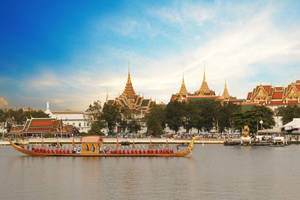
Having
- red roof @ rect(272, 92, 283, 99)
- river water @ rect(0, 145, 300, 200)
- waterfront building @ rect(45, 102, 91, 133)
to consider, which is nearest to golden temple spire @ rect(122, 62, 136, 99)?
waterfront building @ rect(45, 102, 91, 133)

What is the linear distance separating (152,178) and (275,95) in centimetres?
12106

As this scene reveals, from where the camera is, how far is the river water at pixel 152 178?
2984 centimetres

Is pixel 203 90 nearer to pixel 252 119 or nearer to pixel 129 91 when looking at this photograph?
pixel 129 91

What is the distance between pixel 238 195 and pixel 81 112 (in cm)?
15579

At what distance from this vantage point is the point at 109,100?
154500 millimetres

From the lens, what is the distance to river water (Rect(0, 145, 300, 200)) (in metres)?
29.8

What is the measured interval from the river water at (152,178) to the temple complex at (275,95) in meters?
96.5

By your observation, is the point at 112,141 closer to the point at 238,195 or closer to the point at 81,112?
the point at 238,195

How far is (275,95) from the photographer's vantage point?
150000 mm

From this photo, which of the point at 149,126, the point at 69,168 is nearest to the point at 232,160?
the point at 69,168

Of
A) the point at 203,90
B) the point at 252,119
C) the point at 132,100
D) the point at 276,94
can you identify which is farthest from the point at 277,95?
the point at 252,119

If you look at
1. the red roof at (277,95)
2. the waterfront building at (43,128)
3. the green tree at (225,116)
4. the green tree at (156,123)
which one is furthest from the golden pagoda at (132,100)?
the green tree at (225,116)

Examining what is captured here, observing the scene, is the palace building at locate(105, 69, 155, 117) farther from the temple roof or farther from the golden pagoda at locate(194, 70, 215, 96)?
the golden pagoda at locate(194, 70, 215, 96)

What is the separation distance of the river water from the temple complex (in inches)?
3798
